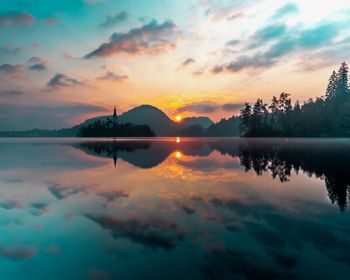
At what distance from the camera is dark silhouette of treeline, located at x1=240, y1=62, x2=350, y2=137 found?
422 feet

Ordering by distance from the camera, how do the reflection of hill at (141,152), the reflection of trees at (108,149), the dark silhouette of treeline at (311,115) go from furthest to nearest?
the dark silhouette of treeline at (311,115) < the reflection of trees at (108,149) < the reflection of hill at (141,152)

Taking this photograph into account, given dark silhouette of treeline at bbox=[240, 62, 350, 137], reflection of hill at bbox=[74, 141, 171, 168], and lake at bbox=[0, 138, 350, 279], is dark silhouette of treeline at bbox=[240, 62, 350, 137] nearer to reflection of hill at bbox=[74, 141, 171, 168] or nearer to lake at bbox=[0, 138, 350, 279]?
reflection of hill at bbox=[74, 141, 171, 168]

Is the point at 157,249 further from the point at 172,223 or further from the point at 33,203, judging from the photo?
the point at 33,203

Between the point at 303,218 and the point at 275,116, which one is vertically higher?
the point at 275,116

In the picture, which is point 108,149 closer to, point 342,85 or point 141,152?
point 141,152

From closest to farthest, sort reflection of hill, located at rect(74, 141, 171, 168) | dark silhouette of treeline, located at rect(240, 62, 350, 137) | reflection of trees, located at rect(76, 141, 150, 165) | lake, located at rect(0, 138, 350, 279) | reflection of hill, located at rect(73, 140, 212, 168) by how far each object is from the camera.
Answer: lake, located at rect(0, 138, 350, 279) → reflection of hill, located at rect(74, 141, 171, 168) → reflection of hill, located at rect(73, 140, 212, 168) → reflection of trees, located at rect(76, 141, 150, 165) → dark silhouette of treeline, located at rect(240, 62, 350, 137)

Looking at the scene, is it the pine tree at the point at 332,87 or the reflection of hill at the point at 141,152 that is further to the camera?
the pine tree at the point at 332,87

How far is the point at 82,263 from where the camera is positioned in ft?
27.2

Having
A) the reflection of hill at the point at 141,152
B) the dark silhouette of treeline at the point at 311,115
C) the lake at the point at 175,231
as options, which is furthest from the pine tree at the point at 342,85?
the lake at the point at 175,231

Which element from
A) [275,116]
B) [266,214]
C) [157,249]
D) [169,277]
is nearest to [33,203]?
[157,249]

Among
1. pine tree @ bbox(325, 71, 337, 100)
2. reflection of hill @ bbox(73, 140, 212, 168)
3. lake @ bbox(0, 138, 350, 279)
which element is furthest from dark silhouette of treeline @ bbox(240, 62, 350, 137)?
lake @ bbox(0, 138, 350, 279)

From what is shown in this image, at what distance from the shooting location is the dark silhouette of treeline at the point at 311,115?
5069 inches

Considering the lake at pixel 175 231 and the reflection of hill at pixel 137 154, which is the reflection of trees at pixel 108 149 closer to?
the reflection of hill at pixel 137 154

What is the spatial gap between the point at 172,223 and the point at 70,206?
631cm
